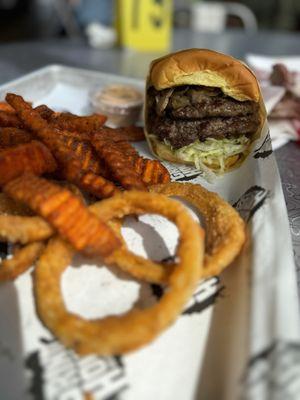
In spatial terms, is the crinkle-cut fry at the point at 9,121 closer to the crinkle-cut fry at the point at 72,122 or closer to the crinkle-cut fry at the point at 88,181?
the crinkle-cut fry at the point at 72,122

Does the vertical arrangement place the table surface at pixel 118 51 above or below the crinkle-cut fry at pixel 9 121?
below

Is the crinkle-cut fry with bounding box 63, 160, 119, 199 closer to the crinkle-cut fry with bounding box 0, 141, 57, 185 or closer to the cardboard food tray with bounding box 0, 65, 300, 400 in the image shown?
the crinkle-cut fry with bounding box 0, 141, 57, 185

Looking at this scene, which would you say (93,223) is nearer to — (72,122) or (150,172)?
(150,172)

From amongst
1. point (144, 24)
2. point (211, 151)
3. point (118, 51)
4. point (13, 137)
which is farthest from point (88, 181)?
point (118, 51)

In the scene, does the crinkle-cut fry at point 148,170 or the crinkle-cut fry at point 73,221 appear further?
the crinkle-cut fry at point 148,170

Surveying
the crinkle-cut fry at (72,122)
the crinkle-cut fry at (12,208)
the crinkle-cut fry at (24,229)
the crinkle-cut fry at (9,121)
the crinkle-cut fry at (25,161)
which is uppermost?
the crinkle-cut fry at (25,161)

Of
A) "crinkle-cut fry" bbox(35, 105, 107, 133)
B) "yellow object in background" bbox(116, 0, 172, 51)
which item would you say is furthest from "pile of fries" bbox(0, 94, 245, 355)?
"yellow object in background" bbox(116, 0, 172, 51)

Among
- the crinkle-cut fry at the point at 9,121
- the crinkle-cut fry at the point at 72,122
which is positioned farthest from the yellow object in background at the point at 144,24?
the crinkle-cut fry at the point at 9,121
